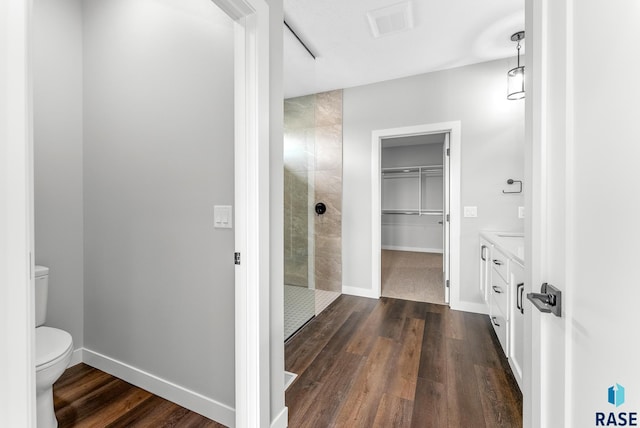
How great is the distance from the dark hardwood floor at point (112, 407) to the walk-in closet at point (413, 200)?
4.54 meters

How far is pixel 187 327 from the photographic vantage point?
1.59m

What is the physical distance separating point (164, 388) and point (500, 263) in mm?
2439

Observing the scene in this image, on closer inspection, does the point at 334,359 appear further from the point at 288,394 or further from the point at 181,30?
the point at 181,30

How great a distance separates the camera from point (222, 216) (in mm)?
1455

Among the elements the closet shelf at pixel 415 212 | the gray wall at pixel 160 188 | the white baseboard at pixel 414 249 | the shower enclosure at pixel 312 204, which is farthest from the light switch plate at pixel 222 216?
the white baseboard at pixel 414 249

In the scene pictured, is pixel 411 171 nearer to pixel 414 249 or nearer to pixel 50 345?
pixel 414 249

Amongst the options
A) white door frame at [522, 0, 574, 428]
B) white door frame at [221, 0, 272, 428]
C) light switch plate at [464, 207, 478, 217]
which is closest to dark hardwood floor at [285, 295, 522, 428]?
white door frame at [221, 0, 272, 428]

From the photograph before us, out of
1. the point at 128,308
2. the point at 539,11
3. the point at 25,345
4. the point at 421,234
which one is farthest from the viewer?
the point at 421,234

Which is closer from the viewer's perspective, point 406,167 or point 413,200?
point 406,167

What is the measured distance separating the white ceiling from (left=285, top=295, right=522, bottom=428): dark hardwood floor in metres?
2.72

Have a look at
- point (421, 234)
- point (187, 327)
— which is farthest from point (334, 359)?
point (421, 234)

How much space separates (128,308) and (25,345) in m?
1.49

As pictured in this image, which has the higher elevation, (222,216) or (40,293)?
(222,216)

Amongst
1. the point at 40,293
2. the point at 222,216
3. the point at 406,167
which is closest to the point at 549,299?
the point at 222,216
